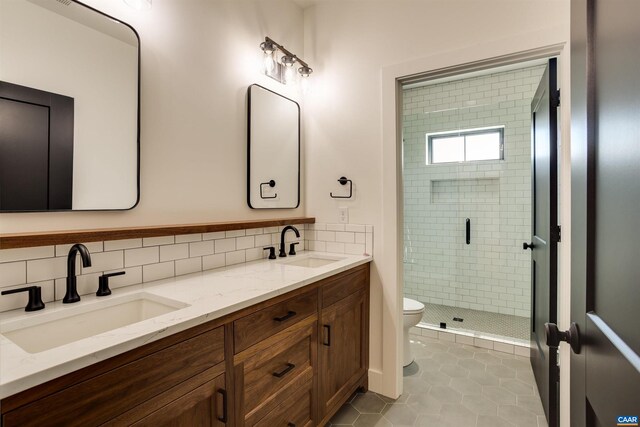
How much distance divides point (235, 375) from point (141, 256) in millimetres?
680

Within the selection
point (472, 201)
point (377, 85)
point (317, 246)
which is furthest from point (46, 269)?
point (472, 201)

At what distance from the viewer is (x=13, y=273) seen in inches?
42.9

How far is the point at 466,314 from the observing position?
350cm

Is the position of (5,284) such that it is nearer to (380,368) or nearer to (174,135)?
(174,135)

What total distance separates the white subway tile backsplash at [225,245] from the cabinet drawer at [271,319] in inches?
23.2

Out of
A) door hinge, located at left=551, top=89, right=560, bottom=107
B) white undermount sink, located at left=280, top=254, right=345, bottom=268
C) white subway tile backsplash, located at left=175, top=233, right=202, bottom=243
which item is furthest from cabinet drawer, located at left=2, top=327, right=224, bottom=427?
door hinge, located at left=551, top=89, right=560, bottom=107

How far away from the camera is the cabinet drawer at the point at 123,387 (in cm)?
71

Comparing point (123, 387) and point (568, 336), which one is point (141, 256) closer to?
point (123, 387)

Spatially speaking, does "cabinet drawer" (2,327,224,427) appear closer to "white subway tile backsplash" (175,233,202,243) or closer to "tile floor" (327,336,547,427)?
"white subway tile backsplash" (175,233,202,243)

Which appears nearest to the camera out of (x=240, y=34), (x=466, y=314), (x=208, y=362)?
(x=208, y=362)

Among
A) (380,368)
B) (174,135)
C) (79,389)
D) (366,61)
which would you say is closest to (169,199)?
(174,135)

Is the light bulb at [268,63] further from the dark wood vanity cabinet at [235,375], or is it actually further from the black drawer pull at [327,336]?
the black drawer pull at [327,336]

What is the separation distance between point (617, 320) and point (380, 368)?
186cm

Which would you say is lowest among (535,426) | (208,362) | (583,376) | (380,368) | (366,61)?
(535,426)
